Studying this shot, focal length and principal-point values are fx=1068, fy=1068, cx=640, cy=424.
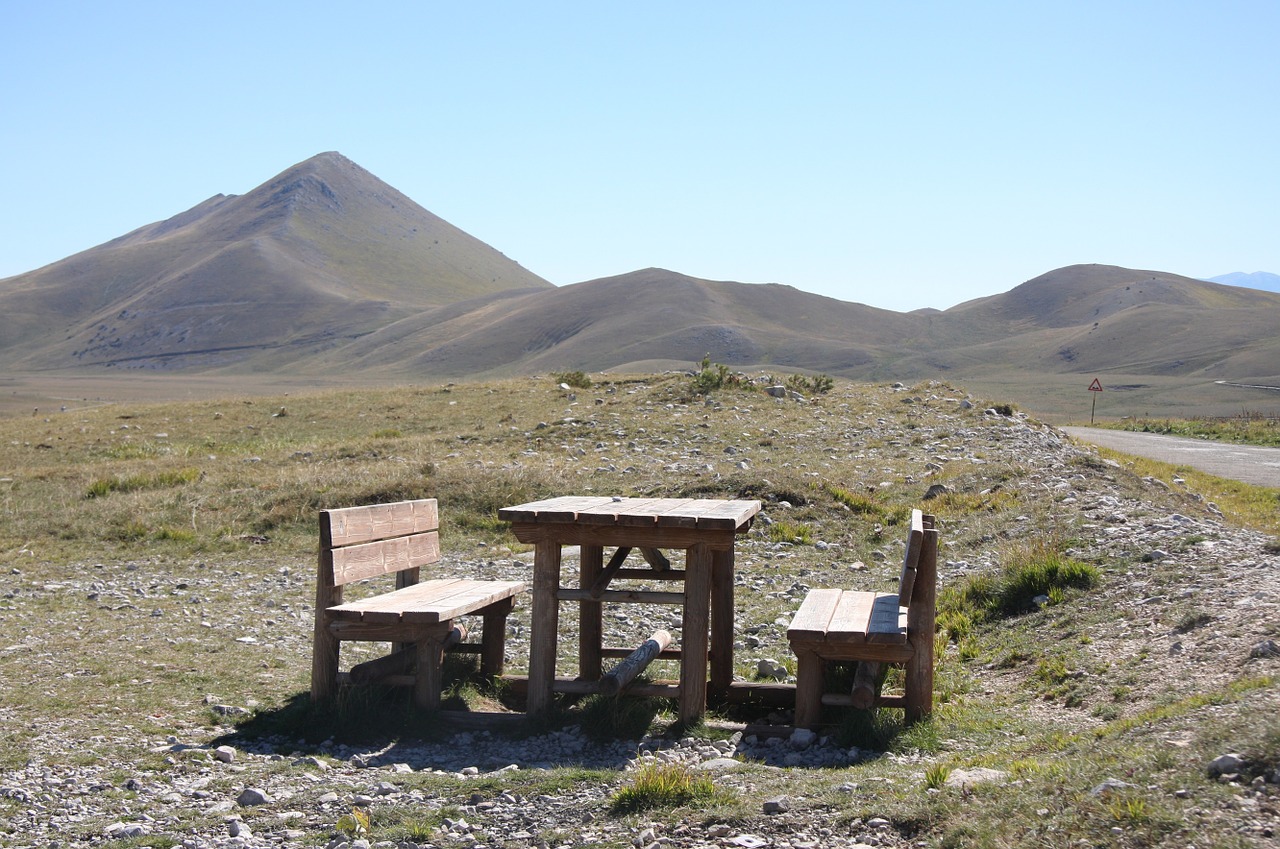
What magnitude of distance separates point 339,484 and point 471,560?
3723mm

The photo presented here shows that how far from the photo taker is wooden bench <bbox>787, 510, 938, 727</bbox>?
6.00 m

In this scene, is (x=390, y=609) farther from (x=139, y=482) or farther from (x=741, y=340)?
(x=741, y=340)

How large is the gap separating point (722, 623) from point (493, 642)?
5.28 feet

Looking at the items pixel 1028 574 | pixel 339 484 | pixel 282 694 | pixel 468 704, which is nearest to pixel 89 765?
pixel 282 694

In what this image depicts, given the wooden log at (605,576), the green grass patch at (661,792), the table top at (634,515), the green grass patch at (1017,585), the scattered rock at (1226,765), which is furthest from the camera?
the green grass patch at (1017,585)

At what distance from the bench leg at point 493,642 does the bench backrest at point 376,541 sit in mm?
740

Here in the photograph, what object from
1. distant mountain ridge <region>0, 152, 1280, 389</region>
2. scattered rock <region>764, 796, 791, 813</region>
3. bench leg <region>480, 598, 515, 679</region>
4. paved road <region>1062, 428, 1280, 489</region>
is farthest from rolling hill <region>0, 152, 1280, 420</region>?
scattered rock <region>764, 796, 791, 813</region>

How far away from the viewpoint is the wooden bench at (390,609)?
20.9 ft

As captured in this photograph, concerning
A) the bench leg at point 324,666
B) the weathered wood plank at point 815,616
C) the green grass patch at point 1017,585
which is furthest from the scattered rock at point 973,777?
the green grass patch at point 1017,585

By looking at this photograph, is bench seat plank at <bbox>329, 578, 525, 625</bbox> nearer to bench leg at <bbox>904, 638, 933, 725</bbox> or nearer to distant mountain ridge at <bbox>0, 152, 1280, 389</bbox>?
bench leg at <bbox>904, 638, 933, 725</bbox>

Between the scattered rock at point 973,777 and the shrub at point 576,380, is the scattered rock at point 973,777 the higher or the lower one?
the lower one

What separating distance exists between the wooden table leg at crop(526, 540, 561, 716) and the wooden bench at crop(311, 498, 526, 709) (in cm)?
42

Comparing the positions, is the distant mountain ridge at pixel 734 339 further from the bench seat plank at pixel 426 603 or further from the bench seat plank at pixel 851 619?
the bench seat plank at pixel 851 619

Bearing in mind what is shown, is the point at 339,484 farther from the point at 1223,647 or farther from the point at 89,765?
the point at 1223,647
